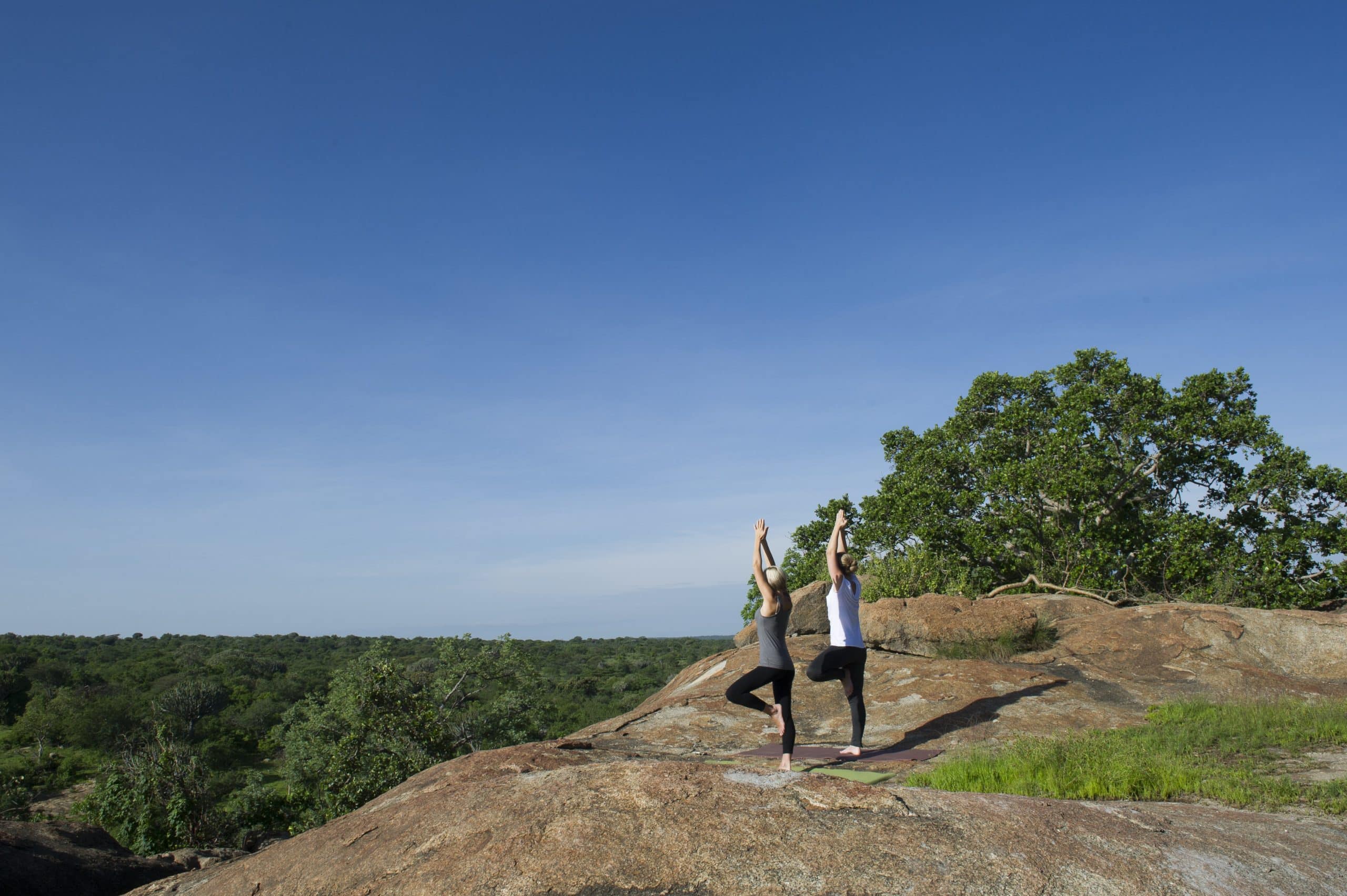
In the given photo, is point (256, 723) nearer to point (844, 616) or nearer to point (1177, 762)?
point (844, 616)

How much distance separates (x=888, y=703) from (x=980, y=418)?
18.6m

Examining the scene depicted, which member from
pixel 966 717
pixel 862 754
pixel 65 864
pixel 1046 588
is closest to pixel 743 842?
pixel 862 754

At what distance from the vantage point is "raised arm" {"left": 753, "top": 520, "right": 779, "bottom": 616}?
6.75 metres

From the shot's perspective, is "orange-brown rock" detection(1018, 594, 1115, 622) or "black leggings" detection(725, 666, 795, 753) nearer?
"black leggings" detection(725, 666, 795, 753)

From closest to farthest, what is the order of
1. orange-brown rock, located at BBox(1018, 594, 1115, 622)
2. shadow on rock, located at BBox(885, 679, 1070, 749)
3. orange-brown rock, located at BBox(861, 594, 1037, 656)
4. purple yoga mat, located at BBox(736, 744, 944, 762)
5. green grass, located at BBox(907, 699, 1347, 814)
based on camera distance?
green grass, located at BBox(907, 699, 1347, 814)
purple yoga mat, located at BBox(736, 744, 944, 762)
shadow on rock, located at BBox(885, 679, 1070, 749)
orange-brown rock, located at BBox(861, 594, 1037, 656)
orange-brown rock, located at BBox(1018, 594, 1115, 622)

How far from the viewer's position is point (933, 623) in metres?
12.7

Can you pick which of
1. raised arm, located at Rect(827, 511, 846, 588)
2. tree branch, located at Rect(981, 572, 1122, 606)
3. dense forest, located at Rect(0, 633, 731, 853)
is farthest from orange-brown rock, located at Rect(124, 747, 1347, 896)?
dense forest, located at Rect(0, 633, 731, 853)

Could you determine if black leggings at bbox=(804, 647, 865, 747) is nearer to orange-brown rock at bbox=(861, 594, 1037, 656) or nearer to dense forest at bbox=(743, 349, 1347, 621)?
orange-brown rock at bbox=(861, 594, 1037, 656)

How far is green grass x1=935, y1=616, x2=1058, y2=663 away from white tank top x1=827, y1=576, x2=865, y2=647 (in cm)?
504

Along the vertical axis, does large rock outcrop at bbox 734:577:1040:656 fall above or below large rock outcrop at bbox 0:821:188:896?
above

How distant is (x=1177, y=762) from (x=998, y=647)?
5.86 meters

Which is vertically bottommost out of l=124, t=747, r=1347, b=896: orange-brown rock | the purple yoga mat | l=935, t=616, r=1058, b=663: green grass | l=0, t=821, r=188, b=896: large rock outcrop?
l=0, t=821, r=188, b=896: large rock outcrop

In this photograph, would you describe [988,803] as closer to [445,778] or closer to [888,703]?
[445,778]

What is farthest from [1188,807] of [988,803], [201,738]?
[201,738]
